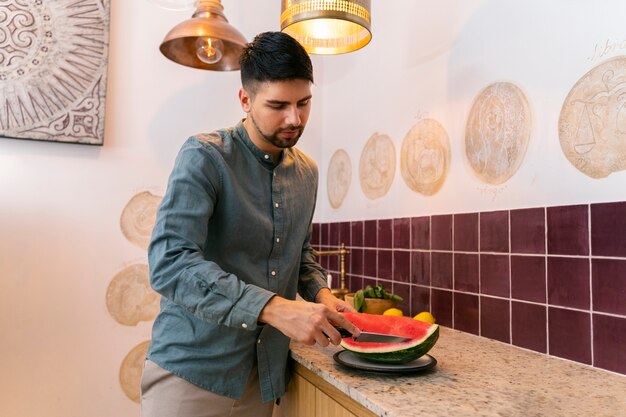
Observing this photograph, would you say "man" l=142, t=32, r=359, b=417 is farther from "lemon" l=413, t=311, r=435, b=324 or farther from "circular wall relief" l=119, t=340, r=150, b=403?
"circular wall relief" l=119, t=340, r=150, b=403

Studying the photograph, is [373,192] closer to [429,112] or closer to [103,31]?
[429,112]

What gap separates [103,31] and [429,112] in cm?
166

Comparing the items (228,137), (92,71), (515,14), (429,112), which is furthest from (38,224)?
(515,14)

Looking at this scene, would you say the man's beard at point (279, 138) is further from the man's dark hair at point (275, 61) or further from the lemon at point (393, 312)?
the lemon at point (393, 312)

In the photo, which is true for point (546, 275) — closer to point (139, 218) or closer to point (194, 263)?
point (194, 263)

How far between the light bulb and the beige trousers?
1.32 meters

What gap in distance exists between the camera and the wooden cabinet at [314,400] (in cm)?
112

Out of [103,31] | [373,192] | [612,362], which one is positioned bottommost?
[612,362]

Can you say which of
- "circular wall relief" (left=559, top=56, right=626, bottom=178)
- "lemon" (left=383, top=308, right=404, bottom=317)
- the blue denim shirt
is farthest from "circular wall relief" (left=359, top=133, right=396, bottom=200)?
"circular wall relief" (left=559, top=56, right=626, bottom=178)

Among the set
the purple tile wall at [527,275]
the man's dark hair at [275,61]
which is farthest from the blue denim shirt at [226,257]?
the purple tile wall at [527,275]

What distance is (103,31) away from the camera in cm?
235

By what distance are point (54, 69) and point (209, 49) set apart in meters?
0.85

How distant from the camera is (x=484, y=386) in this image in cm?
105

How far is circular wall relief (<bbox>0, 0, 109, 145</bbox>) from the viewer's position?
2189 millimetres
